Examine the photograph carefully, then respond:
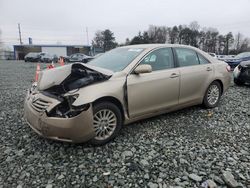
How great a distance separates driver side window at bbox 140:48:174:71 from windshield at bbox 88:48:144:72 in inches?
8.5

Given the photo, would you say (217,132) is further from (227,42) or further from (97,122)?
(227,42)

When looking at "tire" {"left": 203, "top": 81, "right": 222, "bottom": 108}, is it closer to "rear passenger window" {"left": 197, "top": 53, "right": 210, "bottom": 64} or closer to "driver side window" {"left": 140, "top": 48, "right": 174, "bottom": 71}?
"rear passenger window" {"left": 197, "top": 53, "right": 210, "bottom": 64}

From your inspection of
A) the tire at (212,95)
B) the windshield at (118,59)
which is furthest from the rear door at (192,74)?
the windshield at (118,59)

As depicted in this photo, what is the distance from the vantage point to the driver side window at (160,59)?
13.5 feet

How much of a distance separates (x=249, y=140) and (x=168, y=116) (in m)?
1.56

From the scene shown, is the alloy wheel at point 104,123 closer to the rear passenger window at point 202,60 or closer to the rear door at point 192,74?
the rear door at point 192,74

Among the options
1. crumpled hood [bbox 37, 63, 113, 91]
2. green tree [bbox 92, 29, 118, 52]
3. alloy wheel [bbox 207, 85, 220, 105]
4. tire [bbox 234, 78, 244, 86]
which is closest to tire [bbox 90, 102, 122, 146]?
crumpled hood [bbox 37, 63, 113, 91]

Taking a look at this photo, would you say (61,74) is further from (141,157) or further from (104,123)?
(141,157)

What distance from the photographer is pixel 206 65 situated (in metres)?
5.09

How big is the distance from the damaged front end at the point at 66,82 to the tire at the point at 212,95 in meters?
2.65

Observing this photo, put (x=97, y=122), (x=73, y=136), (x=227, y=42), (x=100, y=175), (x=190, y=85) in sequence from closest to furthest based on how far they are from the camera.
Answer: (x=100, y=175) → (x=73, y=136) → (x=97, y=122) → (x=190, y=85) → (x=227, y=42)

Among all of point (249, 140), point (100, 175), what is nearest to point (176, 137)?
point (249, 140)

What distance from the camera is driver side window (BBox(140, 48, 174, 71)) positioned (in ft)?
13.5

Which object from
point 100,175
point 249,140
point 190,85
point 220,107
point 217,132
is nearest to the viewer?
point 100,175
